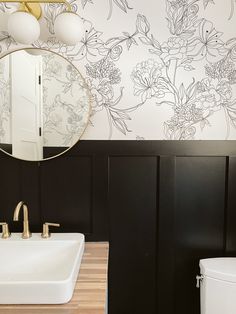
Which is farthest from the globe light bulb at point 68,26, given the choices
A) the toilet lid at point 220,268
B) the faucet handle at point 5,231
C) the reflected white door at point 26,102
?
the toilet lid at point 220,268

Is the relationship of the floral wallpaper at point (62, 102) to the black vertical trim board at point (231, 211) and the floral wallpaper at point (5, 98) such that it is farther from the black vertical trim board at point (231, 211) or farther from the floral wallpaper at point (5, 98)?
the black vertical trim board at point (231, 211)

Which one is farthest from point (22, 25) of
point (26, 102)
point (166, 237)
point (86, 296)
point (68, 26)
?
point (166, 237)

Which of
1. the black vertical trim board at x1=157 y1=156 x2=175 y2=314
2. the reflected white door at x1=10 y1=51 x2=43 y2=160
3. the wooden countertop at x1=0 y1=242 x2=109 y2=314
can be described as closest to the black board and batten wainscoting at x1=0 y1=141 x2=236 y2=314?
the black vertical trim board at x1=157 y1=156 x2=175 y2=314

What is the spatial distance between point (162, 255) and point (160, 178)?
0.41m

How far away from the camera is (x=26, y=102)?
137 centimetres

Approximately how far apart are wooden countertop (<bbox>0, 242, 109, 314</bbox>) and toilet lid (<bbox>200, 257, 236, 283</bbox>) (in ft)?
1.57

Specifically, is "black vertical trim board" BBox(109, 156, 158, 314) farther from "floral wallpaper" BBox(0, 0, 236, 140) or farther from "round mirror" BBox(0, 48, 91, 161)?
"round mirror" BBox(0, 48, 91, 161)

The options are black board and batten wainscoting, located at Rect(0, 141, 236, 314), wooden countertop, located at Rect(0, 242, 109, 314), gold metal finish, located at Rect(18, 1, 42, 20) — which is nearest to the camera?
wooden countertop, located at Rect(0, 242, 109, 314)

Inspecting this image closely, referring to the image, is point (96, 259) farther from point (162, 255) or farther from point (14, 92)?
point (14, 92)

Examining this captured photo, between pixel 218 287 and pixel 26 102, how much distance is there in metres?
1.24

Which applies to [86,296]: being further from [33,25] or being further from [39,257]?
[33,25]

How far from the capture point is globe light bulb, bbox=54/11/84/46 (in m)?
1.20

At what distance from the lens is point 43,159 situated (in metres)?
1.40

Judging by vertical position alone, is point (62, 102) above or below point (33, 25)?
below
